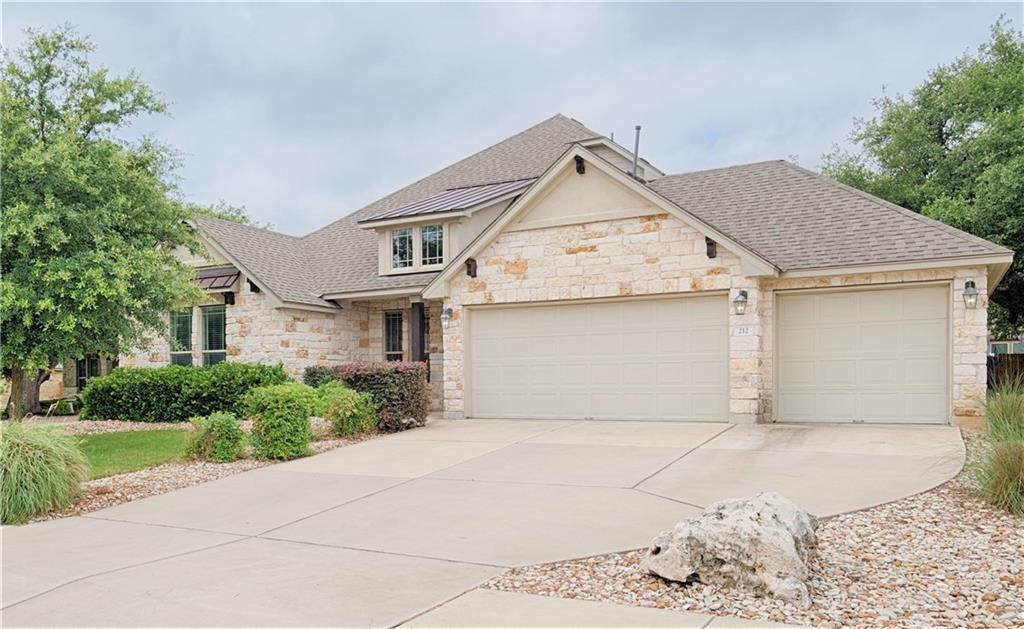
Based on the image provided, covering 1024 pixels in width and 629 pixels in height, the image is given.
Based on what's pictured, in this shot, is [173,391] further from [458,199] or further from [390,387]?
[458,199]

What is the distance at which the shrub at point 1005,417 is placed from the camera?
734 cm

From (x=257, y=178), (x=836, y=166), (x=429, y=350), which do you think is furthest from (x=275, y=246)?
(x=836, y=166)

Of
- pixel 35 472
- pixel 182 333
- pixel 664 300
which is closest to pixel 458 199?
pixel 664 300

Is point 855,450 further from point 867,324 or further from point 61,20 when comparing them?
point 61,20

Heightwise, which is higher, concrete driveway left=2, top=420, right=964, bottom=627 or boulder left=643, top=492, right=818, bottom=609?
boulder left=643, top=492, right=818, bottom=609

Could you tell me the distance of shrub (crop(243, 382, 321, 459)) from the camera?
10766mm

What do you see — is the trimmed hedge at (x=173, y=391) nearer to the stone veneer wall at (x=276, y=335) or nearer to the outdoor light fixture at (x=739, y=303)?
the stone veneer wall at (x=276, y=335)

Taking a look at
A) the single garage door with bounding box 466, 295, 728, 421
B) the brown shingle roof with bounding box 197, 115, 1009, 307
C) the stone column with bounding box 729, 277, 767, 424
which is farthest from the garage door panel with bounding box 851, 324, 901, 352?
the single garage door with bounding box 466, 295, 728, 421

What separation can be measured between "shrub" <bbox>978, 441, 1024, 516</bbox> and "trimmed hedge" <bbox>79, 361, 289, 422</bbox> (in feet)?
42.2

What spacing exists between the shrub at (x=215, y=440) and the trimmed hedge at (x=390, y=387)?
289 cm

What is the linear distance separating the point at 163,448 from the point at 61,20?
7.18 m

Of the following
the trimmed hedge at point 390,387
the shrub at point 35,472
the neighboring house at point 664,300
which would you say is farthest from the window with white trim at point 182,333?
the shrub at point 35,472

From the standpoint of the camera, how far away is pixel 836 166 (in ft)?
91.2

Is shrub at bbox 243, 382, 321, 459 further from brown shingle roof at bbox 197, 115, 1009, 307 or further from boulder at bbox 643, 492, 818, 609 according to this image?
boulder at bbox 643, 492, 818, 609
